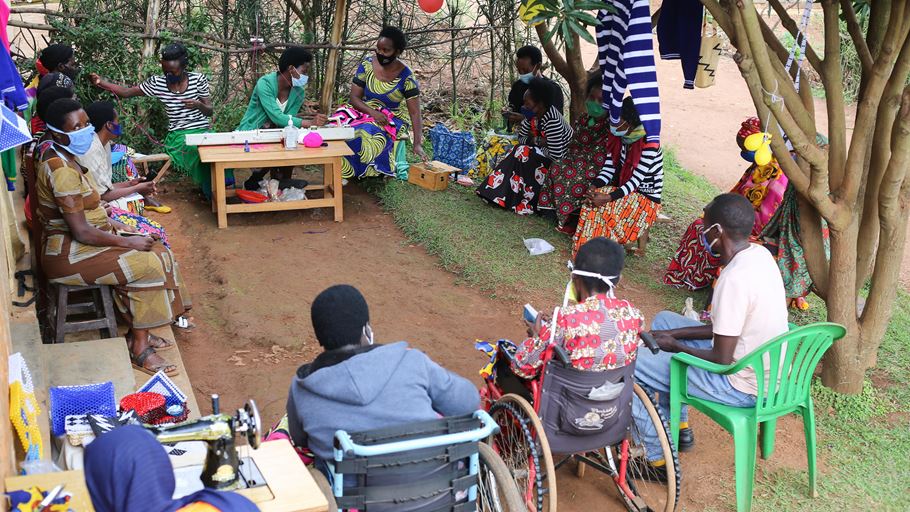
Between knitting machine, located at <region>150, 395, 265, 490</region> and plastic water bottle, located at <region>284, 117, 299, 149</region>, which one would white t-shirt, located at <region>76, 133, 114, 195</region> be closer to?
plastic water bottle, located at <region>284, 117, 299, 149</region>

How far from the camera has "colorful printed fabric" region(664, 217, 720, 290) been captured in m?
6.44

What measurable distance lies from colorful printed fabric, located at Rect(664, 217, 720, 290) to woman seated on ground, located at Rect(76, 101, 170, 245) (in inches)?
148

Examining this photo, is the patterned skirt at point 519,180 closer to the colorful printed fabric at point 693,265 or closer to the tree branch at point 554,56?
the tree branch at point 554,56

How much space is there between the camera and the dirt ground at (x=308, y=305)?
15.0 ft

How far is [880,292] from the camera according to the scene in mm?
4988

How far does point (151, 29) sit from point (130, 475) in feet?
23.1

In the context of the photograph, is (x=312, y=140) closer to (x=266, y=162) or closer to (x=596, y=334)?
(x=266, y=162)

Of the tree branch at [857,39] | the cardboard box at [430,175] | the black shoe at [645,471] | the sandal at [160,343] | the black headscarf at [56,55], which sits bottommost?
the black shoe at [645,471]

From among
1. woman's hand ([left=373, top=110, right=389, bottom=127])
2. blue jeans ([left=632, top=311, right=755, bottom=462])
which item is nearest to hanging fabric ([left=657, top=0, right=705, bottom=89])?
woman's hand ([left=373, top=110, right=389, bottom=127])

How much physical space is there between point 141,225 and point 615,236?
3.53m

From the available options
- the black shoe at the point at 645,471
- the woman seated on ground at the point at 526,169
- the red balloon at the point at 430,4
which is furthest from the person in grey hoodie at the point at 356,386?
the red balloon at the point at 430,4

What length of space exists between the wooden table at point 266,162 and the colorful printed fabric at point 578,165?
6.04 ft

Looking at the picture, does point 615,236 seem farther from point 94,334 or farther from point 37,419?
point 37,419

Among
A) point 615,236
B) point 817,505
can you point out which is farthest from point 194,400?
point 615,236
